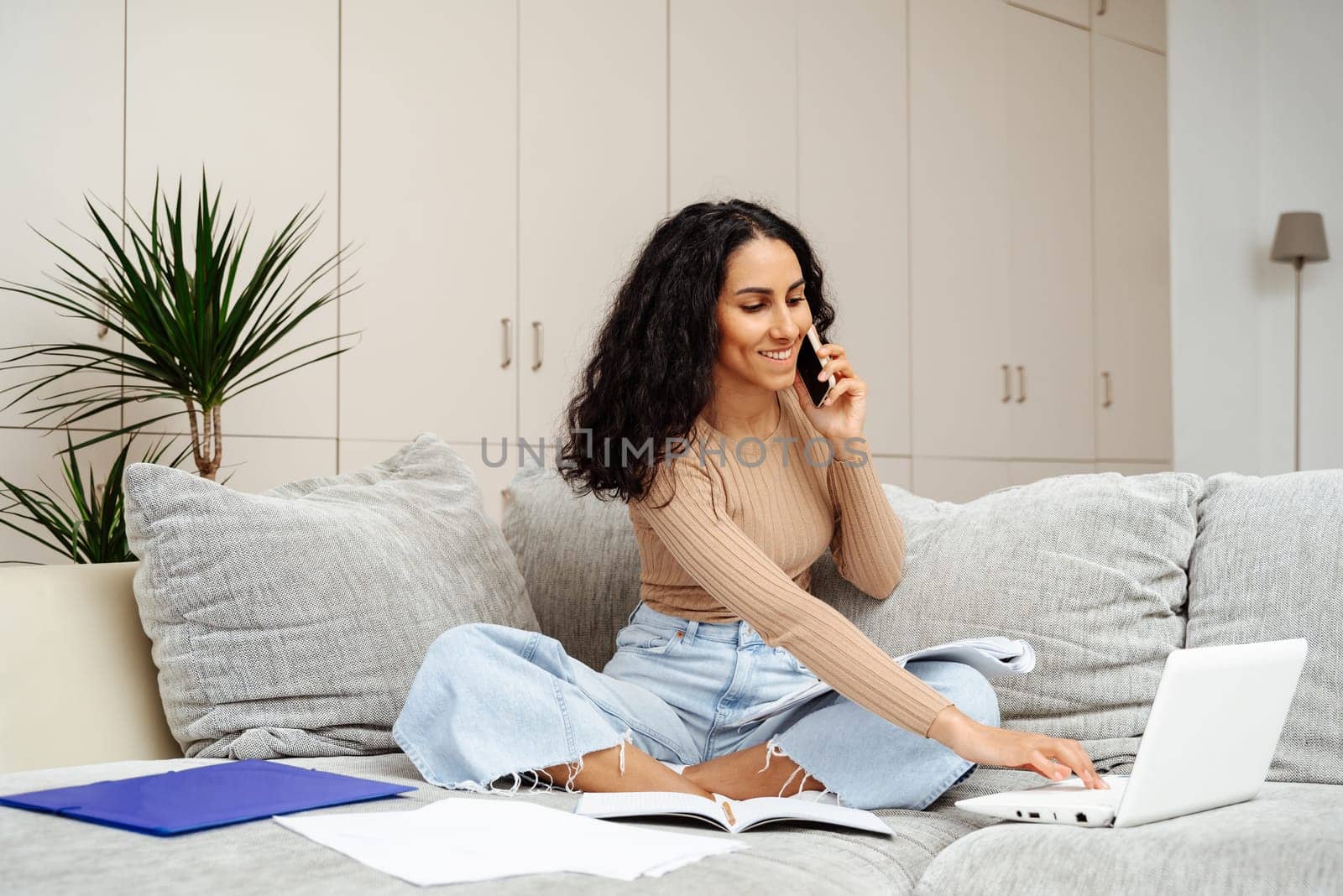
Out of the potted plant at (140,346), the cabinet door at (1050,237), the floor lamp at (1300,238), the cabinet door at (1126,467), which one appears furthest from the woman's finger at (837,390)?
the floor lamp at (1300,238)

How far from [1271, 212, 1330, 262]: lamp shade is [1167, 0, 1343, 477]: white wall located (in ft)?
0.74

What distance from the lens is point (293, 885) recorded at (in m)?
1.06

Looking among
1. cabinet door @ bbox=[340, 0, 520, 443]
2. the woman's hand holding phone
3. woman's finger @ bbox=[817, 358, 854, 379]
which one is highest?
cabinet door @ bbox=[340, 0, 520, 443]

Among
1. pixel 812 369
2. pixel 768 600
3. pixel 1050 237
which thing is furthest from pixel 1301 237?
pixel 768 600

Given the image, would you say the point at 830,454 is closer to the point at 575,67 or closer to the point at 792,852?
the point at 792,852

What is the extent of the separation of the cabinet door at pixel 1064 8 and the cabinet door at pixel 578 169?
1829mm

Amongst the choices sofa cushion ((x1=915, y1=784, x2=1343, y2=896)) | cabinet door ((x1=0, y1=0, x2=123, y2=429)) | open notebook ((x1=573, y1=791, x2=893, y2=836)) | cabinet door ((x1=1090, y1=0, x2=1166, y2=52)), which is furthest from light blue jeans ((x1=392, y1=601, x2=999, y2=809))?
cabinet door ((x1=1090, y1=0, x2=1166, y2=52))

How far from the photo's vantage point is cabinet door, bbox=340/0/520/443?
10.9 ft

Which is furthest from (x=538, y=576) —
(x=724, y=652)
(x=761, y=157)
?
(x=761, y=157)

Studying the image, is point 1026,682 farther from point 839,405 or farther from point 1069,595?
point 839,405

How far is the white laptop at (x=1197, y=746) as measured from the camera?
45.9 inches

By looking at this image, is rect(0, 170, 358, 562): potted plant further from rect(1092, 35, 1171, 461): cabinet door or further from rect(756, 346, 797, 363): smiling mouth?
rect(1092, 35, 1171, 461): cabinet door

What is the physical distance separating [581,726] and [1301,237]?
15.0 feet

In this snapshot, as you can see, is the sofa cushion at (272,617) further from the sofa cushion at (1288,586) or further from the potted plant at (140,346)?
the sofa cushion at (1288,586)
